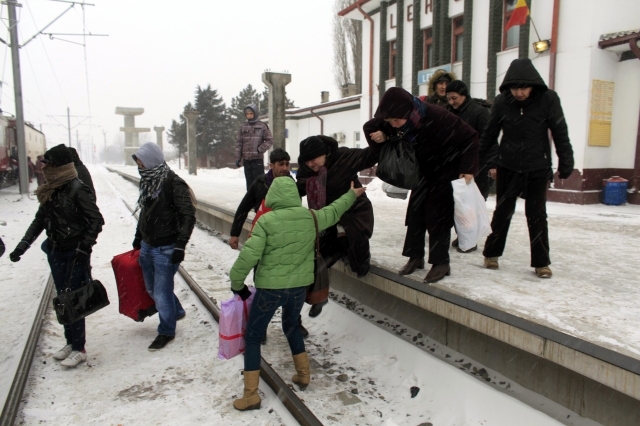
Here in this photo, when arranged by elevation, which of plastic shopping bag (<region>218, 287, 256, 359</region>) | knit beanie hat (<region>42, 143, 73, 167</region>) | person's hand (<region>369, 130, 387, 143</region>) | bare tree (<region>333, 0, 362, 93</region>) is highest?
bare tree (<region>333, 0, 362, 93</region>)

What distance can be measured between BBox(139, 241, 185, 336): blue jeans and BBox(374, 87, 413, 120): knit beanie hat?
232 cm

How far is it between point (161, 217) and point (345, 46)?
36203 millimetres

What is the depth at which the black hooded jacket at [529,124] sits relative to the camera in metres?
3.82

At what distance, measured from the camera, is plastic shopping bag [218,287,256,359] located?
11.6ft

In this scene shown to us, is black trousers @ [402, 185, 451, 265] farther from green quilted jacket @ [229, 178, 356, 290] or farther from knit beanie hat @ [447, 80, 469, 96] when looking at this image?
knit beanie hat @ [447, 80, 469, 96]

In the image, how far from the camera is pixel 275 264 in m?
3.35

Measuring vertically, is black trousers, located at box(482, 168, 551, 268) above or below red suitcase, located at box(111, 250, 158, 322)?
above

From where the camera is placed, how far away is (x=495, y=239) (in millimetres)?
4352

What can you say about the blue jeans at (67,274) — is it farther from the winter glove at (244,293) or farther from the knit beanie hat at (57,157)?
the winter glove at (244,293)

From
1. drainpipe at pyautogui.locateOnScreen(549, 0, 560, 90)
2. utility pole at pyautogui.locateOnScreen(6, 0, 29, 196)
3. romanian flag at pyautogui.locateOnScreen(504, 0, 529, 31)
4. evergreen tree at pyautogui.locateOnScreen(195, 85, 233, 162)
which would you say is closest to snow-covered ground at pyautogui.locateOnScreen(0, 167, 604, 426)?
drainpipe at pyautogui.locateOnScreen(549, 0, 560, 90)

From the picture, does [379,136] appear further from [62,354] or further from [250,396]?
[62,354]

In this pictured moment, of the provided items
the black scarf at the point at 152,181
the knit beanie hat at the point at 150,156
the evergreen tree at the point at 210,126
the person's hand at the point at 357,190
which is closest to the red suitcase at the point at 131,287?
the black scarf at the point at 152,181

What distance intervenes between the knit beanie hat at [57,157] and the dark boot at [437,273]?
10.4ft

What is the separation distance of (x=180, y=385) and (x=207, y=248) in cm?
560
